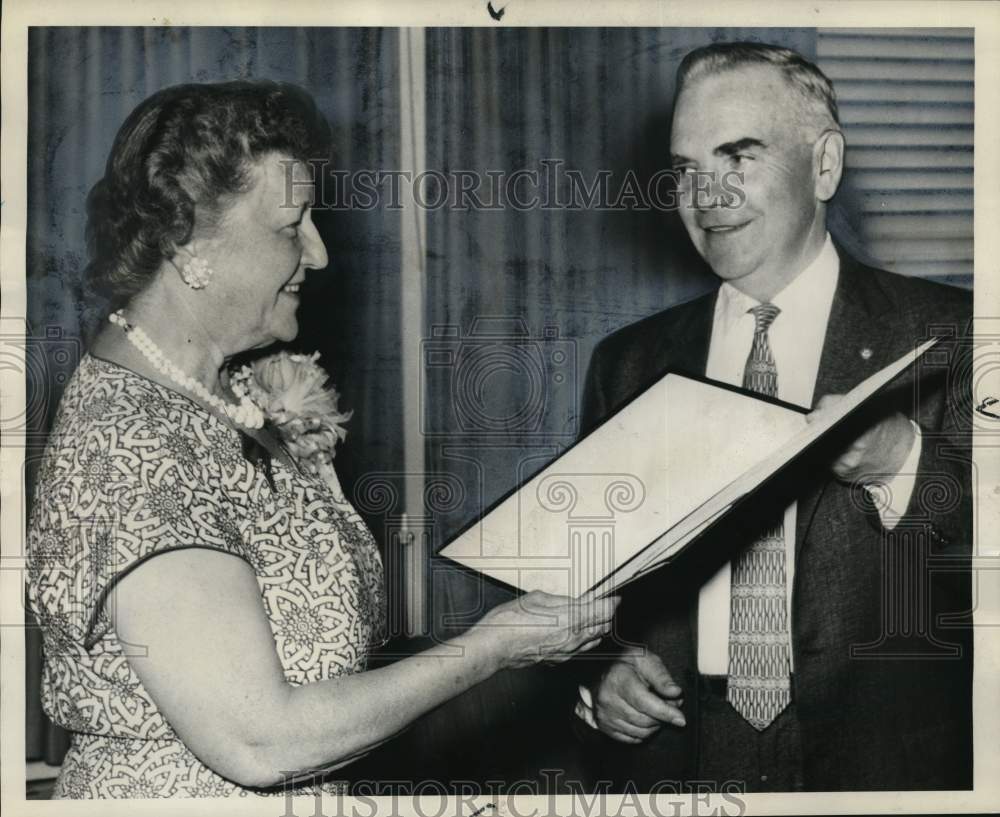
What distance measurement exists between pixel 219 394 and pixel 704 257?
1.12m

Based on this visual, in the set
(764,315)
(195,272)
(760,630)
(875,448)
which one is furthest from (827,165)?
Result: (195,272)

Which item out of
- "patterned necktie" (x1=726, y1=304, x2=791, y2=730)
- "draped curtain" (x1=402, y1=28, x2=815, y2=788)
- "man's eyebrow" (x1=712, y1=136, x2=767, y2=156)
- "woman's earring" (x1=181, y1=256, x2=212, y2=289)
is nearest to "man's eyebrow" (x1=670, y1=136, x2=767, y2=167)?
"man's eyebrow" (x1=712, y1=136, x2=767, y2=156)

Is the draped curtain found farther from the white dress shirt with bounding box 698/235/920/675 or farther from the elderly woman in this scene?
the elderly woman

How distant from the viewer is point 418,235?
287 cm

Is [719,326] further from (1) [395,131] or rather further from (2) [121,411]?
(2) [121,411]

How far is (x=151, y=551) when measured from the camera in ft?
7.87

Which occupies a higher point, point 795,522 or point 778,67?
point 778,67

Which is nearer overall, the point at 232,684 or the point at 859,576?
the point at 232,684

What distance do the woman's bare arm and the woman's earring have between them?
55cm

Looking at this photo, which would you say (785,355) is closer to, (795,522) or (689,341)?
(689,341)

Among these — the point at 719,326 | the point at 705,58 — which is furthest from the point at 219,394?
the point at 705,58

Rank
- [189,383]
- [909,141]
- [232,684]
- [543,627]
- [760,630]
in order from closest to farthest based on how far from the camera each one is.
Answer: [232,684], [189,383], [543,627], [760,630], [909,141]

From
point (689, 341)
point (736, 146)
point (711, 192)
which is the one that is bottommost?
point (689, 341)

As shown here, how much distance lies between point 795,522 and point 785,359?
36cm
